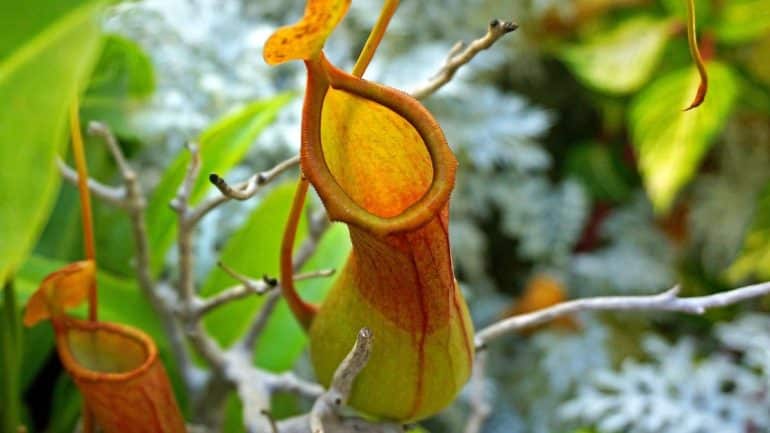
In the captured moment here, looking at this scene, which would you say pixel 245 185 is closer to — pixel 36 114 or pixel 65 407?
pixel 36 114

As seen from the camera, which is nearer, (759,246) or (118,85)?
(118,85)

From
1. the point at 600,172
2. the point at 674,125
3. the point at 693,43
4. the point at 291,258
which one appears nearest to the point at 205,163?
the point at 291,258

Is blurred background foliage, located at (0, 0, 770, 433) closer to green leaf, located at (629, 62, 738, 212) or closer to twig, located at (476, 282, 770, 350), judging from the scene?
green leaf, located at (629, 62, 738, 212)

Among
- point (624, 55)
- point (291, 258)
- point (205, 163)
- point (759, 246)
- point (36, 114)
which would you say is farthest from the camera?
point (624, 55)

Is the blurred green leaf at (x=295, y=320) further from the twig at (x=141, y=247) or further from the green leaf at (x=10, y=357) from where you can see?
the green leaf at (x=10, y=357)

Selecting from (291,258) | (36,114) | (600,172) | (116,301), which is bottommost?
(600,172)

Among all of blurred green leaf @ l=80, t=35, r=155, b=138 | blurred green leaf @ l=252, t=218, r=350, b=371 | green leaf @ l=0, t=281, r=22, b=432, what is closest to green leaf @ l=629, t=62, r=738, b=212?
blurred green leaf @ l=252, t=218, r=350, b=371

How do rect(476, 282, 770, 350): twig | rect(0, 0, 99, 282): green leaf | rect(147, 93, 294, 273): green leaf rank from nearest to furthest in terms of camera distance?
rect(0, 0, 99, 282): green leaf → rect(476, 282, 770, 350): twig → rect(147, 93, 294, 273): green leaf

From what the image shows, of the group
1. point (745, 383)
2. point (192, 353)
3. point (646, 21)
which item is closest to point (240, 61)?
point (192, 353)

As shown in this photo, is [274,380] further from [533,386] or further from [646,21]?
[646,21]
